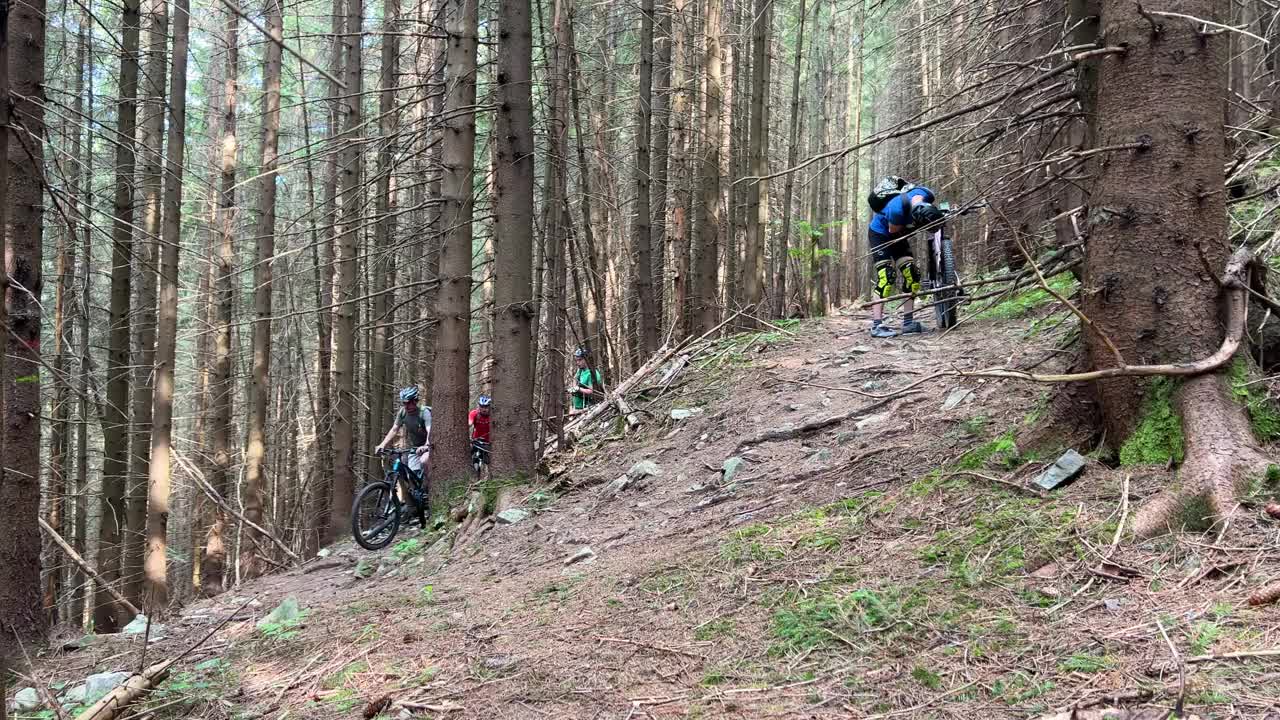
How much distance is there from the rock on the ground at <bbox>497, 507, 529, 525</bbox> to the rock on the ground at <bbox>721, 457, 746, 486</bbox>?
5.84ft

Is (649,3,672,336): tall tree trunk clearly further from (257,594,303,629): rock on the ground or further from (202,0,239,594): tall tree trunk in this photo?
(257,594,303,629): rock on the ground

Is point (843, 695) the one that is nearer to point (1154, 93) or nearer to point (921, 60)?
point (1154, 93)

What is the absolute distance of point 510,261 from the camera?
706cm

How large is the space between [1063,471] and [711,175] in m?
7.82

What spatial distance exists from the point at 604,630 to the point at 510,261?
4.34 metres

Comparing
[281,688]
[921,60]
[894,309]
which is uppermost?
[921,60]

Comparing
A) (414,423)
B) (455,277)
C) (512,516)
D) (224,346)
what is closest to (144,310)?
(224,346)

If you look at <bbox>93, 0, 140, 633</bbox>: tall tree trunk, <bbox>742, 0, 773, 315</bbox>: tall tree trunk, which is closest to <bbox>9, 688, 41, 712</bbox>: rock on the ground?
<bbox>93, 0, 140, 633</bbox>: tall tree trunk

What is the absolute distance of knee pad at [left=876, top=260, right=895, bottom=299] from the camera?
801cm

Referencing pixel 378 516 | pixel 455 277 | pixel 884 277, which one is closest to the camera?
pixel 455 277

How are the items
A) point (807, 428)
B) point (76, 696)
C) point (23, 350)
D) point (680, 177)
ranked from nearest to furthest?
point (76, 696), point (23, 350), point (807, 428), point (680, 177)

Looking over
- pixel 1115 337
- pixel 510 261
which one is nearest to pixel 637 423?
pixel 510 261

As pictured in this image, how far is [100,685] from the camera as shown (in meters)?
3.54

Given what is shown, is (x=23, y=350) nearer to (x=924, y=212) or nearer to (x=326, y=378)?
(x=924, y=212)
